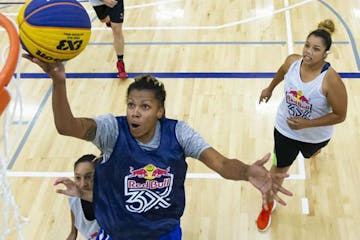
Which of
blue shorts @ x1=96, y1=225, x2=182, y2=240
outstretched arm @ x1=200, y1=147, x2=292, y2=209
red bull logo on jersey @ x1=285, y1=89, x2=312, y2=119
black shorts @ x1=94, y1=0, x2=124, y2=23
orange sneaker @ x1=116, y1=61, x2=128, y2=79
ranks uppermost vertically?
outstretched arm @ x1=200, y1=147, x2=292, y2=209

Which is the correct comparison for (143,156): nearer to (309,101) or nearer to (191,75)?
(309,101)

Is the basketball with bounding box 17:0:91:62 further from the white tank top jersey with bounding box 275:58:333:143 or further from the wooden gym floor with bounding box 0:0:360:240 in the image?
the white tank top jersey with bounding box 275:58:333:143

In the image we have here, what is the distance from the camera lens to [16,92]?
2352 mm

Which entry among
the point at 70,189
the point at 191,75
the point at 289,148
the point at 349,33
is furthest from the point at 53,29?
the point at 349,33

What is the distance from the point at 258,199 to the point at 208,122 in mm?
1149

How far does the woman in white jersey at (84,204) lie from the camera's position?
312cm

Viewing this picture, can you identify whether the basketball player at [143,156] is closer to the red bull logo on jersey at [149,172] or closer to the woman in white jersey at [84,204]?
the red bull logo on jersey at [149,172]

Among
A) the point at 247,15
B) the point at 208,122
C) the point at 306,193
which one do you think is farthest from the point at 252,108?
the point at 247,15

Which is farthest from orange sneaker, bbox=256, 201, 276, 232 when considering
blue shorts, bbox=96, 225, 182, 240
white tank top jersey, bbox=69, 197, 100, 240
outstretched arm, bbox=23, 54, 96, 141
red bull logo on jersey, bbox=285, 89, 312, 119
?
outstretched arm, bbox=23, 54, 96, 141

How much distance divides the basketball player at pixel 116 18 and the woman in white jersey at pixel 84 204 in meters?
2.56

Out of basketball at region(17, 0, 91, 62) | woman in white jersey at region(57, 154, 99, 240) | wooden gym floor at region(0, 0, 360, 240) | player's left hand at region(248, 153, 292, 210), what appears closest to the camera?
player's left hand at region(248, 153, 292, 210)

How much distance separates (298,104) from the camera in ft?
10.9

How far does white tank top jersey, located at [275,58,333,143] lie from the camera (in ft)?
10.6

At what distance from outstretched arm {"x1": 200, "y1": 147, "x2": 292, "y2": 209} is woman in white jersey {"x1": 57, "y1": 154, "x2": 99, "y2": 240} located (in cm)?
94
